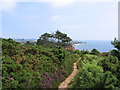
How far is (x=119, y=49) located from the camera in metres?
11.8

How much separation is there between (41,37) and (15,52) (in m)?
25.8

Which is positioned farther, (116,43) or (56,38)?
(56,38)

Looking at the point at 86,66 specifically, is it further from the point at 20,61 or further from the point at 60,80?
the point at 20,61

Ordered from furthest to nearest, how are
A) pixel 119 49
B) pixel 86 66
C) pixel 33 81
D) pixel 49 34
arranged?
1. pixel 49 34
2. pixel 119 49
3. pixel 86 66
4. pixel 33 81

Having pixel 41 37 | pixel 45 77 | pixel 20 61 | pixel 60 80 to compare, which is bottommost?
pixel 60 80

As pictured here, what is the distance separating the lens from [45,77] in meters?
8.23

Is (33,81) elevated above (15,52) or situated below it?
below

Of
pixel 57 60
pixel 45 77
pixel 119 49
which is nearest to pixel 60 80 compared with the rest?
pixel 45 77

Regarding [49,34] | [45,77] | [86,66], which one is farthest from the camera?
[49,34]

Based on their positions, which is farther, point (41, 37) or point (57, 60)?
point (41, 37)

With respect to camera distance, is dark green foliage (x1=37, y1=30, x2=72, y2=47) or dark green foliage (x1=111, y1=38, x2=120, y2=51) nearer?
dark green foliage (x1=111, y1=38, x2=120, y2=51)

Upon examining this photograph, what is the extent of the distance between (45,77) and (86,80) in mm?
2684

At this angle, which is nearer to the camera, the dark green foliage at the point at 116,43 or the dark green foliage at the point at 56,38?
the dark green foliage at the point at 116,43

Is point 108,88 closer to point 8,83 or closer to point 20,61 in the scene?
point 8,83
